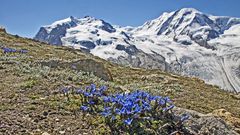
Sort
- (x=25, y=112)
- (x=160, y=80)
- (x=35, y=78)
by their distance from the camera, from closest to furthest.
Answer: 1. (x=25, y=112)
2. (x=35, y=78)
3. (x=160, y=80)

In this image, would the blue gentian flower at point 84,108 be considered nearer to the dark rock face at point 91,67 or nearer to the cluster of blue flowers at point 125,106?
the cluster of blue flowers at point 125,106

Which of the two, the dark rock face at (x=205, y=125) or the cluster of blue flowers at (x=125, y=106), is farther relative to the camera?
the dark rock face at (x=205, y=125)

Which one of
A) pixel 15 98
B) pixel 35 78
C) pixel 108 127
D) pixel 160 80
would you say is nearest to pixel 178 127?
pixel 108 127

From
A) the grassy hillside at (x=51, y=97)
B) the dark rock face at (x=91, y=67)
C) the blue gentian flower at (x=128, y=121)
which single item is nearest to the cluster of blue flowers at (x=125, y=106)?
the blue gentian flower at (x=128, y=121)

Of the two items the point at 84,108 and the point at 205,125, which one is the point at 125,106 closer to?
the point at 84,108

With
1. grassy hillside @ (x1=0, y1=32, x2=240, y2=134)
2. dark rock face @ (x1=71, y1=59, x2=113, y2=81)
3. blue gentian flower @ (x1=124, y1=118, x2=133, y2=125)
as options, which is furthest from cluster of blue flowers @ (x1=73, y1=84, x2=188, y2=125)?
dark rock face @ (x1=71, y1=59, x2=113, y2=81)

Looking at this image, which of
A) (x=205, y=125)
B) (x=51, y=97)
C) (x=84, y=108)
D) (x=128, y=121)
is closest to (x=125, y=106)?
(x=128, y=121)

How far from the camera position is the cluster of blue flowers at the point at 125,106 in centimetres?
1007

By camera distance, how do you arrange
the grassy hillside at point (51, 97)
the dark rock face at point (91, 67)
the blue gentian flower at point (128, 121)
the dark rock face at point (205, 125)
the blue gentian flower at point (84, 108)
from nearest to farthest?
the blue gentian flower at point (128, 121) → the grassy hillside at point (51, 97) → the dark rock face at point (205, 125) → the blue gentian flower at point (84, 108) → the dark rock face at point (91, 67)

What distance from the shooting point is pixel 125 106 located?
1027 cm

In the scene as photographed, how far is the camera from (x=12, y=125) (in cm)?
979

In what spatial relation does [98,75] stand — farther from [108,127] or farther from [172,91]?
[108,127]

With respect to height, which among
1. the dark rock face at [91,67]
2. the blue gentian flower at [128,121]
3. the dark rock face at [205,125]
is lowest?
the dark rock face at [205,125]

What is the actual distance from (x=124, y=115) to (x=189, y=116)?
191 centimetres
